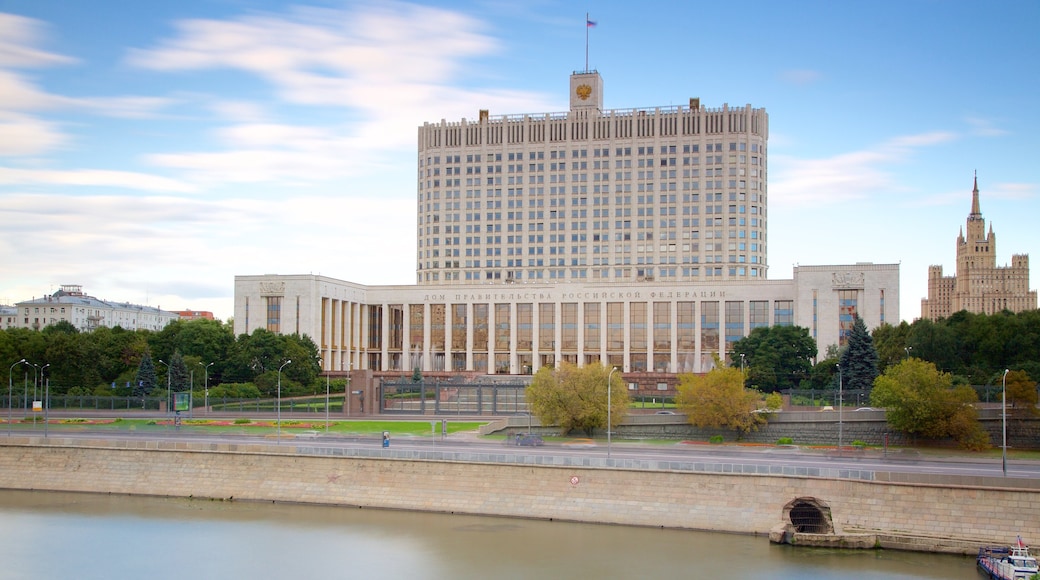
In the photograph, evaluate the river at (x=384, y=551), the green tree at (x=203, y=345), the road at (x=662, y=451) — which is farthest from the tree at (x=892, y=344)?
the green tree at (x=203, y=345)

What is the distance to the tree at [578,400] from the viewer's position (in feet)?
254

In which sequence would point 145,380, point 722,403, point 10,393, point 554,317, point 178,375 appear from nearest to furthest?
point 722,403
point 10,393
point 145,380
point 178,375
point 554,317

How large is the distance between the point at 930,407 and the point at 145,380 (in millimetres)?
77606

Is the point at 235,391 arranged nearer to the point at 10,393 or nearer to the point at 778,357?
the point at 10,393

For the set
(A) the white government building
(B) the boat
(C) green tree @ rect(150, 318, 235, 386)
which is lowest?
(B) the boat

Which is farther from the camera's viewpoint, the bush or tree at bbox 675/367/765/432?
the bush

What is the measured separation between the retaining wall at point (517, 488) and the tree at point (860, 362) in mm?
44578

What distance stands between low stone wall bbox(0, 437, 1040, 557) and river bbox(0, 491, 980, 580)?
49.8 inches

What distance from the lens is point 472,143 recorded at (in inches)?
6865

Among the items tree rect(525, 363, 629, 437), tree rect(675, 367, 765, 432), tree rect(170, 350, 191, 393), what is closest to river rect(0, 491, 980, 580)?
tree rect(525, 363, 629, 437)

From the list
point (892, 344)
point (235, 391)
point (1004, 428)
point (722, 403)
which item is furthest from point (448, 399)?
point (1004, 428)

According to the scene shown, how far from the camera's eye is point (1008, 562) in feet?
143

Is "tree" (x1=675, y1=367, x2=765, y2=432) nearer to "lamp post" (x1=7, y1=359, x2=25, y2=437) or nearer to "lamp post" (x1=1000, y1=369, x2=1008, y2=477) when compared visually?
"lamp post" (x1=1000, y1=369, x2=1008, y2=477)

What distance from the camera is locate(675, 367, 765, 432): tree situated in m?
76.5
